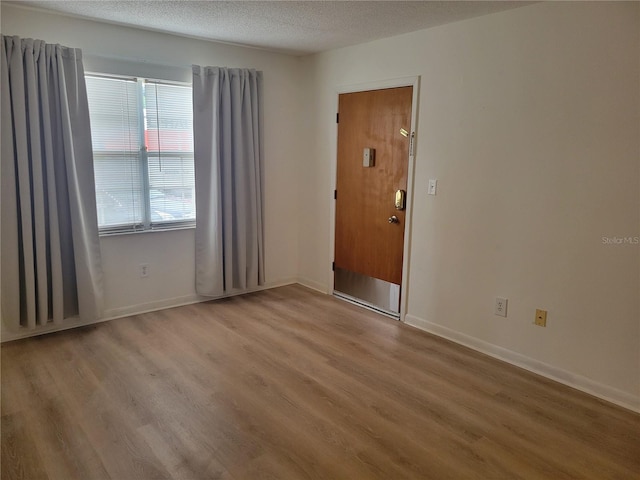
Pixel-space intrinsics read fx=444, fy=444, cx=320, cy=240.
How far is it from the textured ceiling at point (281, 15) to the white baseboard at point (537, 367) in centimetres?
229

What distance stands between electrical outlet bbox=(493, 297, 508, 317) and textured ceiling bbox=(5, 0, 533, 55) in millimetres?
1928

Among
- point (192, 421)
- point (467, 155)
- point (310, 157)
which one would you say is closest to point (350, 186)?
point (310, 157)

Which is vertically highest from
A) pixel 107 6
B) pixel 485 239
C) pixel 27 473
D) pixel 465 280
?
pixel 107 6

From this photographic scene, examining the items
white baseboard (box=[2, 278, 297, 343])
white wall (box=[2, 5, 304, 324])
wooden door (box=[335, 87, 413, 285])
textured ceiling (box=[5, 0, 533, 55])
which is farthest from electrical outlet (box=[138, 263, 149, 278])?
textured ceiling (box=[5, 0, 533, 55])

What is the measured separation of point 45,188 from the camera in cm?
323

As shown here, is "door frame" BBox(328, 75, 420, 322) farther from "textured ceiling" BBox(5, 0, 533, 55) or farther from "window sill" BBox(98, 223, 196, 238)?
"window sill" BBox(98, 223, 196, 238)

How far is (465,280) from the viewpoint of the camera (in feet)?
11.0

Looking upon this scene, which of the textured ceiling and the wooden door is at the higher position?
the textured ceiling

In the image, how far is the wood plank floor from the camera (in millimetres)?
2062

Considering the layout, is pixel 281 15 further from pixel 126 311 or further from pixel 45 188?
pixel 126 311

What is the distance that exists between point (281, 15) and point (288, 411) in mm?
2571

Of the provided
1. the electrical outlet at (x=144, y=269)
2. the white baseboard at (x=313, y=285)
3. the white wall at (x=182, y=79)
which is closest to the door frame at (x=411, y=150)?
the white wall at (x=182, y=79)

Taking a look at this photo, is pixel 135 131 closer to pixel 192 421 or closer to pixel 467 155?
pixel 192 421

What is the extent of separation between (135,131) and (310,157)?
173cm
